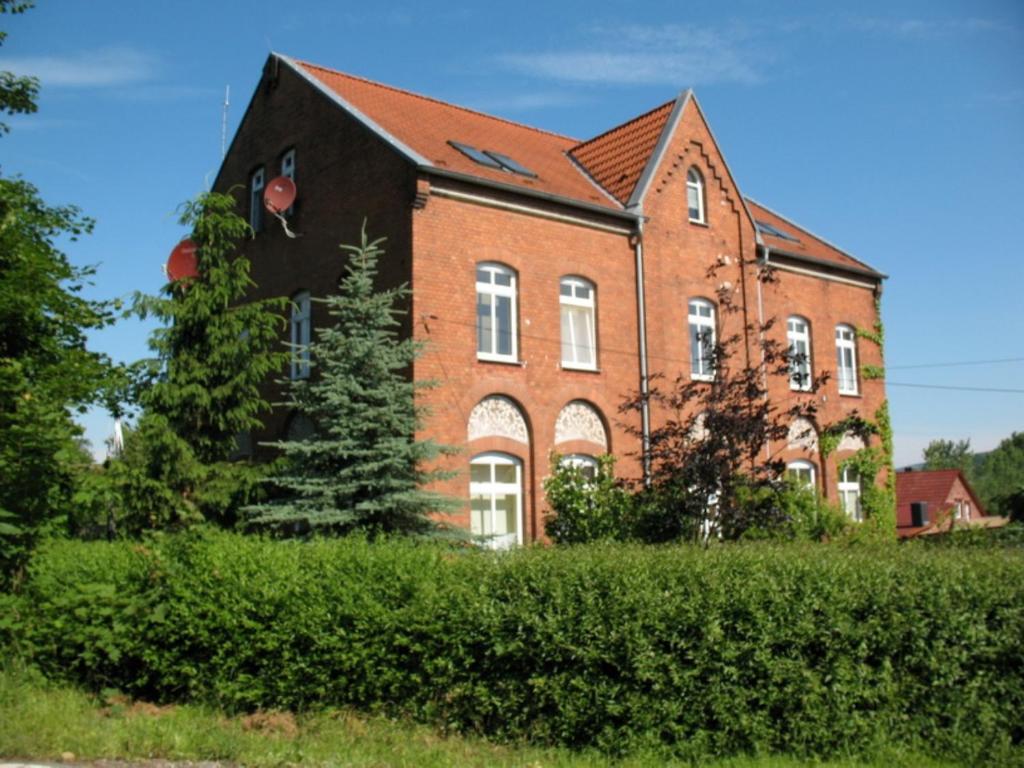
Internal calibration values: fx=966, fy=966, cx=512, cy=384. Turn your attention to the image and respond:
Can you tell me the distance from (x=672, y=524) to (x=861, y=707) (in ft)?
19.0

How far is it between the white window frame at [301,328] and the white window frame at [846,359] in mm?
14357

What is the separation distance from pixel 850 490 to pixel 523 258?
12.3m

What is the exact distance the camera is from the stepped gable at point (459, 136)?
770 inches

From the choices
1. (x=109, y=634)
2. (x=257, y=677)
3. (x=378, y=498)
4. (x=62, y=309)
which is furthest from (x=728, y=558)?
(x=62, y=309)

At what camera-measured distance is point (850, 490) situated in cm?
2591

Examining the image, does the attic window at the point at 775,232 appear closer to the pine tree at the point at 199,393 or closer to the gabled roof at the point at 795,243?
the gabled roof at the point at 795,243

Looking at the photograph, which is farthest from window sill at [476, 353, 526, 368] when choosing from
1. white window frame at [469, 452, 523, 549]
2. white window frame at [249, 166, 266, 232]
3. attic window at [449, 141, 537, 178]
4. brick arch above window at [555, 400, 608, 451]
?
white window frame at [249, 166, 266, 232]

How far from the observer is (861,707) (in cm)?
767

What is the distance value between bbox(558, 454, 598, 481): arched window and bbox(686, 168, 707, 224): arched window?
22.6 ft

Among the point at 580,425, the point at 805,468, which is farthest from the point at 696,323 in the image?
the point at 805,468

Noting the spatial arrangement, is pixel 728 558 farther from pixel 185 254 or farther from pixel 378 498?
pixel 185 254

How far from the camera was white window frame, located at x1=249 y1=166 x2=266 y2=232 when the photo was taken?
23.2m

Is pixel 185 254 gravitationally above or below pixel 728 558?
above

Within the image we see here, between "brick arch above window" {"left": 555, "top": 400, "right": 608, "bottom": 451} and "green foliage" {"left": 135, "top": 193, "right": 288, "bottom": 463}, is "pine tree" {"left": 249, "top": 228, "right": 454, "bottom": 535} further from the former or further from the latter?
"brick arch above window" {"left": 555, "top": 400, "right": 608, "bottom": 451}
